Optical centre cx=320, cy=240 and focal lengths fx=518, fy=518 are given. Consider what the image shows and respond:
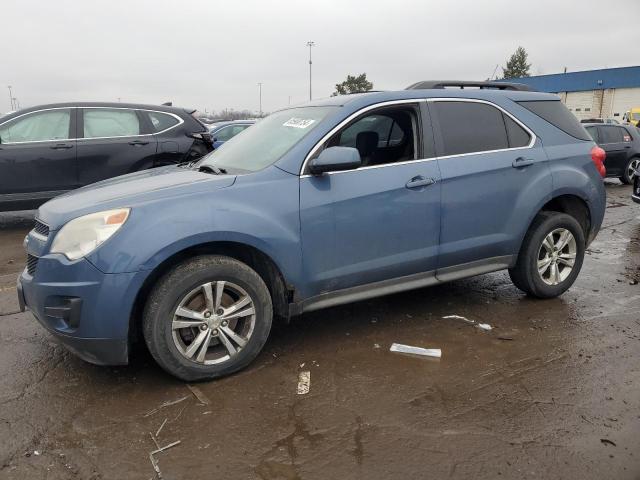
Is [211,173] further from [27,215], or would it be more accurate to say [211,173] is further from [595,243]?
[27,215]

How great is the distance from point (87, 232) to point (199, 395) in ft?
3.75

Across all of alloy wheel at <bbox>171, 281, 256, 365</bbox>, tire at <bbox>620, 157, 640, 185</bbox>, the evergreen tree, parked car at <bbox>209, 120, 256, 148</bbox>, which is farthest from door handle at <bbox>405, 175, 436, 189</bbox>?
the evergreen tree

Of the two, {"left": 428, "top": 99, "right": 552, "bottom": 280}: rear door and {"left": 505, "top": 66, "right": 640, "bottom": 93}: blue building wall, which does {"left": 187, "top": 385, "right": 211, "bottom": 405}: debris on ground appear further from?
{"left": 505, "top": 66, "right": 640, "bottom": 93}: blue building wall

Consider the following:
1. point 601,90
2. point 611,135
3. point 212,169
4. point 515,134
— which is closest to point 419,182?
point 515,134

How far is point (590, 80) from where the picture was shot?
47.2 m

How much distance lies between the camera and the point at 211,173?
11.8 ft

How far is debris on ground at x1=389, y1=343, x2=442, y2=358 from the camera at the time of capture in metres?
3.57

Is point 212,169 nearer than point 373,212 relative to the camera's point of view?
No

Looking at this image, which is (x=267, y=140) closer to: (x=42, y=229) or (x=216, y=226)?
(x=216, y=226)

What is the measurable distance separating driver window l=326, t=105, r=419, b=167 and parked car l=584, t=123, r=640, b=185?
10.3 m

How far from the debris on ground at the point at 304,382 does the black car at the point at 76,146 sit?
5517 millimetres

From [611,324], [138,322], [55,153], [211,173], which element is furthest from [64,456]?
[55,153]

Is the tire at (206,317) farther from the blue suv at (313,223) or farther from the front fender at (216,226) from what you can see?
the front fender at (216,226)

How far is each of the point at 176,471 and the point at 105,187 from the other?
199 centimetres
